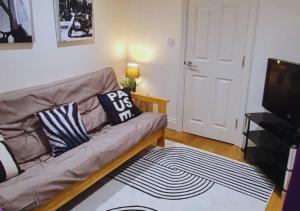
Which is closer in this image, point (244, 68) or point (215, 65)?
point (244, 68)

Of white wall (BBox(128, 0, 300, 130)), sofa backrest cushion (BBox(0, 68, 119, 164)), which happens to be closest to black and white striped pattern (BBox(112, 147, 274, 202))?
sofa backrest cushion (BBox(0, 68, 119, 164))

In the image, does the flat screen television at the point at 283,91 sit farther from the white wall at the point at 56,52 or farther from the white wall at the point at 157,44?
the white wall at the point at 56,52

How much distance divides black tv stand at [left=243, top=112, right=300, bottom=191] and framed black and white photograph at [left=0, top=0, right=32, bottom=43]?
240cm

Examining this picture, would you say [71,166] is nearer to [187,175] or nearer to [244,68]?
[187,175]

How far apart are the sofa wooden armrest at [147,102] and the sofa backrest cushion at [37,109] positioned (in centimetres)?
53

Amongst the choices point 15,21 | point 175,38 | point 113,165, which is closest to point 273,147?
point 113,165

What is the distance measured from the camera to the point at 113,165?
248 centimetres

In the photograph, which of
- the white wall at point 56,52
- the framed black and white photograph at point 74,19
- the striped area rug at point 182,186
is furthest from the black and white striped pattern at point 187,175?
the framed black and white photograph at point 74,19

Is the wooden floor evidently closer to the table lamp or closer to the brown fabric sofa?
the brown fabric sofa

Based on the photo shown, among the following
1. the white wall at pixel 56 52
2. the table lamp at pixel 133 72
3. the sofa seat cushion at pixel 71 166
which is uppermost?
the white wall at pixel 56 52

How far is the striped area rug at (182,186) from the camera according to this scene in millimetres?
2289

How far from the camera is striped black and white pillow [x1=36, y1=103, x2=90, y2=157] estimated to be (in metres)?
2.35

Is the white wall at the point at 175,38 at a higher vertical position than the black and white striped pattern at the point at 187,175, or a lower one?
higher

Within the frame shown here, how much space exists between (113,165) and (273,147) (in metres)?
1.63
